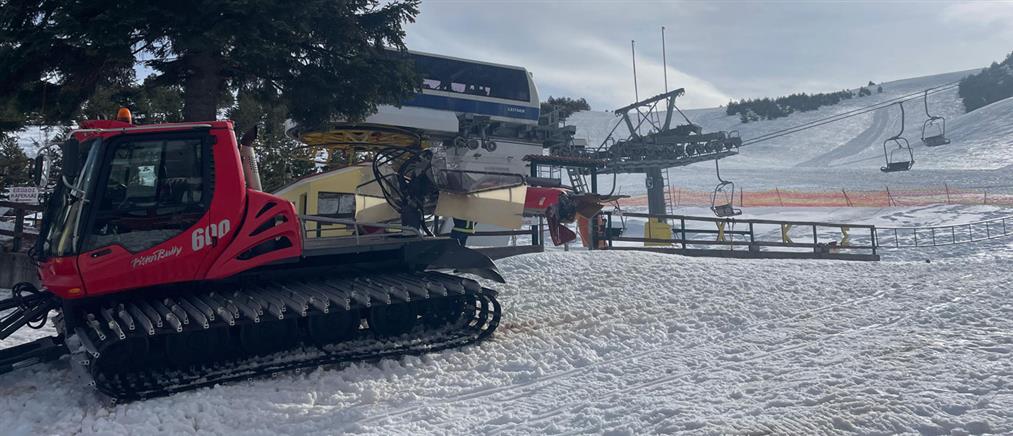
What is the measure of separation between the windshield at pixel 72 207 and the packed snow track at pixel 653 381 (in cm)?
115

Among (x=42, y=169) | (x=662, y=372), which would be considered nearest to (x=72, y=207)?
(x=42, y=169)

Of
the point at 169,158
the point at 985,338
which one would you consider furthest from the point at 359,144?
the point at 985,338

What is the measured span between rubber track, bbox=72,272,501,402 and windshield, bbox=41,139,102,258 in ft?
2.09

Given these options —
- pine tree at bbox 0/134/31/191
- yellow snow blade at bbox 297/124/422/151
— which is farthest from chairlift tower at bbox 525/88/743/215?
pine tree at bbox 0/134/31/191

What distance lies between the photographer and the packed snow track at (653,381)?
16.3ft

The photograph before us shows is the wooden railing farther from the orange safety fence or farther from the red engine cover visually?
the red engine cover

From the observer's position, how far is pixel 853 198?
34.1 meters

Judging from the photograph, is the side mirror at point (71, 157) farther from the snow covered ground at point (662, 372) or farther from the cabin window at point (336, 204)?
the cabin window at point (336, 204)

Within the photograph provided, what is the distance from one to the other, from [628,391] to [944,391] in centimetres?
226

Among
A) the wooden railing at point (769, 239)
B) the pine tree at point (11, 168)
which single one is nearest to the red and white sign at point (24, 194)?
the pine tree at point (11, 168)

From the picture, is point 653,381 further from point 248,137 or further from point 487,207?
point 248,137

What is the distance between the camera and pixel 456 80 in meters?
20.7

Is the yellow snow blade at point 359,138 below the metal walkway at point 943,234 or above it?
above

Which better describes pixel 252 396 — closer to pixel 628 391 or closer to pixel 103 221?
pixel 103 221
